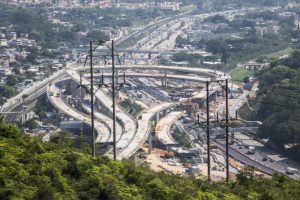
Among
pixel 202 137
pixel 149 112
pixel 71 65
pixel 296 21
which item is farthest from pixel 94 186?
pixel 296 21

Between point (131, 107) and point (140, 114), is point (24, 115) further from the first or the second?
point (131, 107)

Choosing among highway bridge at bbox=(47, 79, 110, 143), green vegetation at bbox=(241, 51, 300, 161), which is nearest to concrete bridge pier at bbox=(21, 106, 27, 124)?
highway bridge at bbox=(47, 79, 110, 143)

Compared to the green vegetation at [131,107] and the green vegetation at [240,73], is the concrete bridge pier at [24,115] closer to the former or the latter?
the green vegetation at [131,107]

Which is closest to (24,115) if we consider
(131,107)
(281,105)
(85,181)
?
(131,107)

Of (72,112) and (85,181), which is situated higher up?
(85,181)

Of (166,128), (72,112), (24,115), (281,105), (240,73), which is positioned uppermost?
(281,105)

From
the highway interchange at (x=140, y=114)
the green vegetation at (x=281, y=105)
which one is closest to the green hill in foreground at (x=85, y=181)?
the highway interchange at (x=140, y=114)
